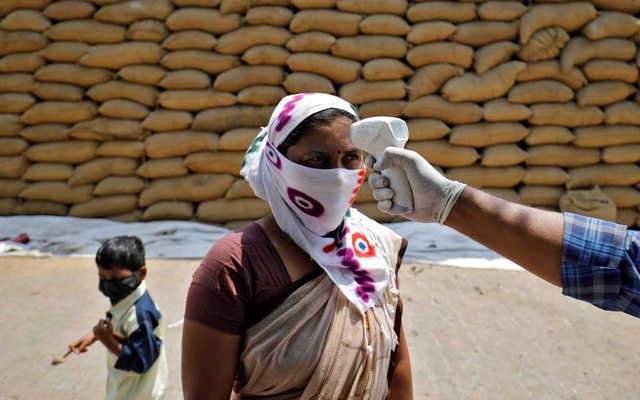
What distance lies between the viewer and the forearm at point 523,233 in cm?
112

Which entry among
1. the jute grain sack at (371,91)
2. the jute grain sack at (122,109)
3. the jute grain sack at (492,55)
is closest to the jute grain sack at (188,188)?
the jute grain sack at (122,109)

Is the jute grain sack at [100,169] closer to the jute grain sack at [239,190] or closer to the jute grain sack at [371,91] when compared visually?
the jute grain sack at [239,190]

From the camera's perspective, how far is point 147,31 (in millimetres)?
4805

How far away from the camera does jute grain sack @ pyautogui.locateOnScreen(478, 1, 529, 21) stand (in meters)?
4.83

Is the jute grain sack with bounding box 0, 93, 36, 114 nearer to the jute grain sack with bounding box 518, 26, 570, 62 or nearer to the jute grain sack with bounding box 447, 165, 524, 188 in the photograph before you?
the jute grain sack with bounding box 447, 165, 524, 188

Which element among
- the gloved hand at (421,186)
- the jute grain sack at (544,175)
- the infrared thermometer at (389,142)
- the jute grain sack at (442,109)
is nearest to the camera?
the gloved hand at (421,186)

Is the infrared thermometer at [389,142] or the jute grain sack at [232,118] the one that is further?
the jute grain sack at [232,118]

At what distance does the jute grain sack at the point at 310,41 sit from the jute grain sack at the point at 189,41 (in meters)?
0.59

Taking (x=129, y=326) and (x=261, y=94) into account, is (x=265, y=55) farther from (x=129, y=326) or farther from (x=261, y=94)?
(x=129, y=326)

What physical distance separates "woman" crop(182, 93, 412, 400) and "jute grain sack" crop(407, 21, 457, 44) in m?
3.51

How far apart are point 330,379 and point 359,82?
3762mm

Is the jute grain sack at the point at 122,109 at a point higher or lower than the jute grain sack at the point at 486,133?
higher

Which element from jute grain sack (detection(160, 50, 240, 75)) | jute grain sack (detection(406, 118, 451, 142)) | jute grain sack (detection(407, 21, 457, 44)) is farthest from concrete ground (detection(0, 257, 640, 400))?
jute grain sack (detection(407, 21, 457, 44))

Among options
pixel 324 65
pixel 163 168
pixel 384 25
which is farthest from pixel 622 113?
pixel 163 168
